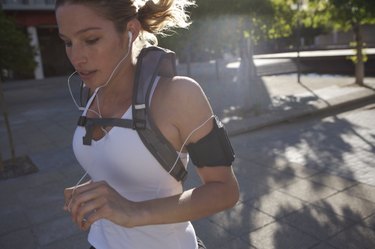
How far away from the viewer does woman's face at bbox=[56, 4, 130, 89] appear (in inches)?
49.9

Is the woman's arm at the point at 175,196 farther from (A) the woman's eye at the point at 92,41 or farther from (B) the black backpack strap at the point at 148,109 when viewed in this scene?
(A) the woman's eye at the point at 92,41

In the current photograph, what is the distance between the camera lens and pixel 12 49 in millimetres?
13812

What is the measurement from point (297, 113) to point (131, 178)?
27.7 feet

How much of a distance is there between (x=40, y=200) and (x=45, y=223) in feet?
2.49

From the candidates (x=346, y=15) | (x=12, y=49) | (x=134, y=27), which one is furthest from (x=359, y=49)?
(x=134, y=27)

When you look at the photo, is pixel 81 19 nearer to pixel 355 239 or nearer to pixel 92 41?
pixel 92 41

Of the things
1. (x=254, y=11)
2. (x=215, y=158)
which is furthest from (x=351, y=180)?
(x=254, y=11)

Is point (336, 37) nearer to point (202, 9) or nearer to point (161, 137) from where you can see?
point (202, 9)

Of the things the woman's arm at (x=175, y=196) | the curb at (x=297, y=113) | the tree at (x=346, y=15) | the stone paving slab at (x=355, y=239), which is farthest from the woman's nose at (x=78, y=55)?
the tree at (x=346, y=15)

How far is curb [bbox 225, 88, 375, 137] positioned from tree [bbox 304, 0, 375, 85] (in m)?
2.22

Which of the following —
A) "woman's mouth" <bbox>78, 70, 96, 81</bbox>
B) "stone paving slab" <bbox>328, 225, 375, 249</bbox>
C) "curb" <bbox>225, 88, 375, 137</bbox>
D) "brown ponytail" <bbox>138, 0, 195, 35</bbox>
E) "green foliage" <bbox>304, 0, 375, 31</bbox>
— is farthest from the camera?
"green foliage" <bbox>304, 0, 375, 31</bbox>

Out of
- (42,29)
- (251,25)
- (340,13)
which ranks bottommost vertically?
(251,25)

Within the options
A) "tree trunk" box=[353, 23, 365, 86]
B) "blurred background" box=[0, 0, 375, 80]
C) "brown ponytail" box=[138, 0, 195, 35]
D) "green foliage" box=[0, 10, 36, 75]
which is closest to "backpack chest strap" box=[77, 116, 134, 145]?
"brown ponytail" box=[138, 0, 195, 35]

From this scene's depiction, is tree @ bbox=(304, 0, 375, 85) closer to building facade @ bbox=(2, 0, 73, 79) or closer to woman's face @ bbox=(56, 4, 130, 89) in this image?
woman's face @ bbox=(56, 4, 130, 89)
